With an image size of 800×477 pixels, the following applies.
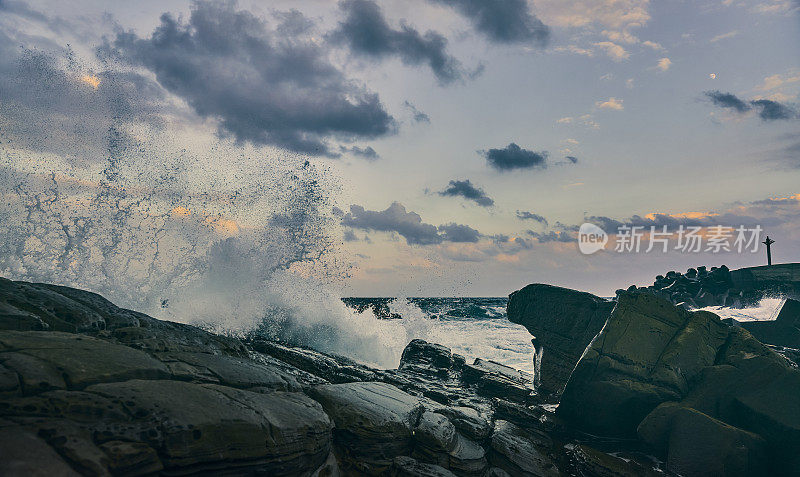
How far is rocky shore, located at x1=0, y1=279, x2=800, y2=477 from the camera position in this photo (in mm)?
3621

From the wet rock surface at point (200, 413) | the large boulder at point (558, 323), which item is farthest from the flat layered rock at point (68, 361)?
the large boulder at point (558, 323)

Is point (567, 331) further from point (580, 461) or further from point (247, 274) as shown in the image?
point (247, 274)

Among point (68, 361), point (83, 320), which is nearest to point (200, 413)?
point (68, 361)

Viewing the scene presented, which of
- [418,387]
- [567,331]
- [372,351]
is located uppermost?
[567,331]

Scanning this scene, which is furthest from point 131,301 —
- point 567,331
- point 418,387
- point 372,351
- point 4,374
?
point 567,331

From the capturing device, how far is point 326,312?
1786cm

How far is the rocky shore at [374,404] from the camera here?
3621 mm

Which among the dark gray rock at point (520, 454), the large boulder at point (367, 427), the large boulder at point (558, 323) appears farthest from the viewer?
the large boulder at point (558, 323)

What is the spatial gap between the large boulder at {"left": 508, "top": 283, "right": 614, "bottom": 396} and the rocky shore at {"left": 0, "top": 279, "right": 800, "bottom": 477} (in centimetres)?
10

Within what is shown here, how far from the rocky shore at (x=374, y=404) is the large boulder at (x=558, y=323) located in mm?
104

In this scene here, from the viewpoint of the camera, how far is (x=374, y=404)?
664 cm

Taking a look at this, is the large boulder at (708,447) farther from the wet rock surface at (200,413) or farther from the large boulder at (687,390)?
the wet rock surface at (200,413)

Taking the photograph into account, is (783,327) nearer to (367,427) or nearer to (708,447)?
(708,447)

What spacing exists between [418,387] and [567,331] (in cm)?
719
